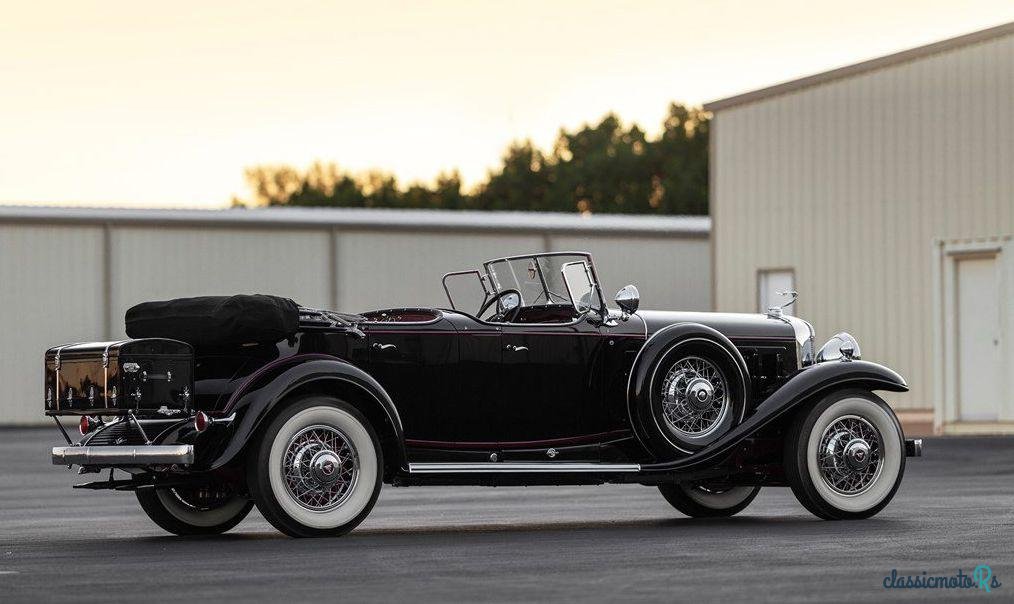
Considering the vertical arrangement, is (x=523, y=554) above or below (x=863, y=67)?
below

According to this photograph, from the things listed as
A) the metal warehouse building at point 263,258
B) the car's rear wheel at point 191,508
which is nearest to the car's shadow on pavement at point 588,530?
the car's rear wheel at point 191,508

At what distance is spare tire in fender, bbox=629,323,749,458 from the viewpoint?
436 inches

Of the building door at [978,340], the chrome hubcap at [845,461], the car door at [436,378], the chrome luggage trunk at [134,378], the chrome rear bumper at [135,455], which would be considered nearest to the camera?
the chrome rear bumper at [135,455]

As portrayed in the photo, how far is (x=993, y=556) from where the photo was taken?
8.80 m

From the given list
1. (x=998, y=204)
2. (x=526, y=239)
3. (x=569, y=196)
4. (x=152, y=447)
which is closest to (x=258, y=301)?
(x=152, y=447)

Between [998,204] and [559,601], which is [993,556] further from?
[998,204]

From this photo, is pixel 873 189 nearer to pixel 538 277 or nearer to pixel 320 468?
pixel 538 277

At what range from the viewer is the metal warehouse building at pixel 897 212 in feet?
78.9

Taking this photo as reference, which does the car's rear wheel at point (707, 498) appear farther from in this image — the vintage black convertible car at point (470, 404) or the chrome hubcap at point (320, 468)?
the chrome hubcap at point (320, 468)

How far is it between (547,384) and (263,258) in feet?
85.6

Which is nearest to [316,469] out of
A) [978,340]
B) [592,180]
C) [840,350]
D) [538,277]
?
[538,277]

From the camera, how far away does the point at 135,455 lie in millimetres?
9797

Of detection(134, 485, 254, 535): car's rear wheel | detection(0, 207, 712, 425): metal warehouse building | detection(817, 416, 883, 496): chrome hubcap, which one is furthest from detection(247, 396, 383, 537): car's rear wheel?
detection(0, 207, 712, 425): metal warehouse building

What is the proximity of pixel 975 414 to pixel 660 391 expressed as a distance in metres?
14.3
